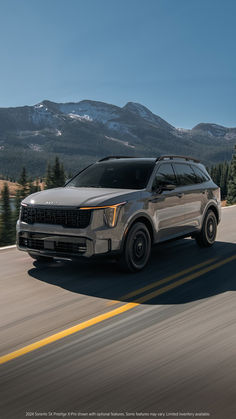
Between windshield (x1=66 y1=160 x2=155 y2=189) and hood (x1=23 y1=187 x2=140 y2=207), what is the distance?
16.5 inches

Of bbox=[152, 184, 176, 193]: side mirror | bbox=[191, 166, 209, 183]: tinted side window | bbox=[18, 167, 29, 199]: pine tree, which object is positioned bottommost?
bbox=[18, 167, 29, 199]: pine tree

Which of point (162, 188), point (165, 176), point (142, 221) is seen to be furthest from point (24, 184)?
point (142, 221)

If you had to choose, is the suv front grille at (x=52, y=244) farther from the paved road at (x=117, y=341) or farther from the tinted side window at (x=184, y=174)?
the tinted side window at (x=184, y=174)

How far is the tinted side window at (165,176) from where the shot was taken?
7121mm

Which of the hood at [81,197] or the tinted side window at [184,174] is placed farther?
the tinted side window at [184,174]

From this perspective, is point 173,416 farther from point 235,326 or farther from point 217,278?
point 217,278

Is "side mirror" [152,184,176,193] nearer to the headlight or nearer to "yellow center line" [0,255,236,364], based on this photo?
the headlight

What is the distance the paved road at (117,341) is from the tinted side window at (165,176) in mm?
1493

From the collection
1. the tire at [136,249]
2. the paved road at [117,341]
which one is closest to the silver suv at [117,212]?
the tire at [136,249]

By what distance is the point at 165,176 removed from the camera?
7.42 m

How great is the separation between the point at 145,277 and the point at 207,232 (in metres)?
2.87

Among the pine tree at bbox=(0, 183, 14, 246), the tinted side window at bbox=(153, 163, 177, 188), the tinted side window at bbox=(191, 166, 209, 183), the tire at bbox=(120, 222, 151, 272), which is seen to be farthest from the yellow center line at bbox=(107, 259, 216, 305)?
the pine tree at bbox=(0, 183, 14, 246)

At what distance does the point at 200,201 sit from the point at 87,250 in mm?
3397

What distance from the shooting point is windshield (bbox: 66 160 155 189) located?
6.99 m
